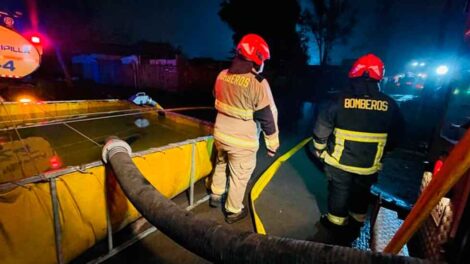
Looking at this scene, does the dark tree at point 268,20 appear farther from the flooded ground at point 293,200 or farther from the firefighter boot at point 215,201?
the firefighter boot at point 215,201

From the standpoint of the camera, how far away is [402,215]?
8.21 feet

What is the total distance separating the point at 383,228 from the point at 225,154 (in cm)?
201

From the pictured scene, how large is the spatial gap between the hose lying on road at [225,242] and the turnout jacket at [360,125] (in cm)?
198

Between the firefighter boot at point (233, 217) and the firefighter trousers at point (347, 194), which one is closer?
the firefighter trousers at point (347, 194)

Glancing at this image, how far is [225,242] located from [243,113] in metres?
1.94

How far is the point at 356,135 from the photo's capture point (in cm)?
270

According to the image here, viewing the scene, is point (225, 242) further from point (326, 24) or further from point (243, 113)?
point (326, 24)

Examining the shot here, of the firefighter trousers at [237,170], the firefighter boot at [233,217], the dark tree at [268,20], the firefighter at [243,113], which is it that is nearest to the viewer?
the firefighter at [243,113]

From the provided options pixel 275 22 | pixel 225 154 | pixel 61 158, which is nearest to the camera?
pixel 225 154

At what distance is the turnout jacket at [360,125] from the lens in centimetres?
261

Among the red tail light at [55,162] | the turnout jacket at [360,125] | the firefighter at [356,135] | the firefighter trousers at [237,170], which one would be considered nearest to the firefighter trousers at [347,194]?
the firefighter at [356,135]

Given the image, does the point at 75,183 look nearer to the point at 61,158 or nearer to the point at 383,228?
the point at 383,228

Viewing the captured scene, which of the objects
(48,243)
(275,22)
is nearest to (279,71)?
(275,22)

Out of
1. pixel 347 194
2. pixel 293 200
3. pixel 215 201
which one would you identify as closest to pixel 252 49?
pixel 347 194
